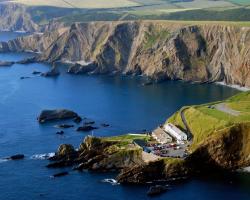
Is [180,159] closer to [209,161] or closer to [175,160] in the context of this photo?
[175,160]

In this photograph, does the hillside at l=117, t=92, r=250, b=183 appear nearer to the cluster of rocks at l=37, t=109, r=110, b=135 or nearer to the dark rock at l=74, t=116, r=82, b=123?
the cluster of rocks at l=37, t=109, r=110, b=135

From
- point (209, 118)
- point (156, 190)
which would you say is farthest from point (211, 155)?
point (156, 190)

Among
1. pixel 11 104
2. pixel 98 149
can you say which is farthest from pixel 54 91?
pixel 98 149

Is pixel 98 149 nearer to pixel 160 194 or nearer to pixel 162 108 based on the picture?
pixel 160 194

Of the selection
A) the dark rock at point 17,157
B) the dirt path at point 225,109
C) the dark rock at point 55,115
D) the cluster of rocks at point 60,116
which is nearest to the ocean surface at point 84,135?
the dark rock at point 17,157

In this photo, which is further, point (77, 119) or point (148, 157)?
point (77, 119)

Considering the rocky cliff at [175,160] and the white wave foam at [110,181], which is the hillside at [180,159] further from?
the white wave foam at [110,181]
